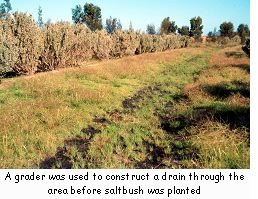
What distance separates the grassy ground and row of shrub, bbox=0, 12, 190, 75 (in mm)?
1833

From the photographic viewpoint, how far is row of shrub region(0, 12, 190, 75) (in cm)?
1435

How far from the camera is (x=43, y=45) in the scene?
1758 centimetres

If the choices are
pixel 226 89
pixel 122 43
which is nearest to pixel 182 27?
pixel 122 43

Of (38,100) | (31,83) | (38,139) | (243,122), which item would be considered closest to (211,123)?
(243,122)

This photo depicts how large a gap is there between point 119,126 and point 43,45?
10.6 metres

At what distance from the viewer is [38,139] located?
24.2 ft

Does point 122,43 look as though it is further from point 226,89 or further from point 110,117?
point 110,117

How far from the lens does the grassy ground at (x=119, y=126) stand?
6562 mm

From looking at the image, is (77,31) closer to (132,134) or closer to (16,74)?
(16,74)

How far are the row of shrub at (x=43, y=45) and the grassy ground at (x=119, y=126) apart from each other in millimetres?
1833

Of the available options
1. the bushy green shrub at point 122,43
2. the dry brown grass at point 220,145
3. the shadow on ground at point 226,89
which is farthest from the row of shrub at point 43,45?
the dry brown grass at point 220,145

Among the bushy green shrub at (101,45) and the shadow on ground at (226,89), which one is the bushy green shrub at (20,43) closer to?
the shadow on ground at (226,89)

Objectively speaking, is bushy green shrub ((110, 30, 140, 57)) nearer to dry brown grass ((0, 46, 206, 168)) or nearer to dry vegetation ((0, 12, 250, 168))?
dry vegetation ((0, 12, 250, 168))
